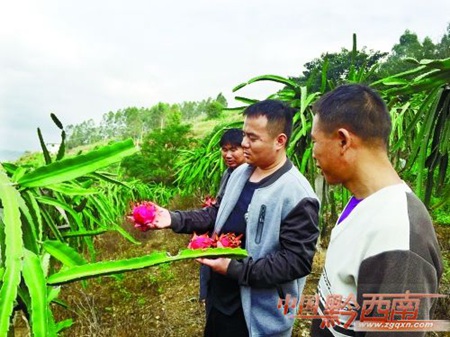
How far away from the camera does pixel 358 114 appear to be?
2.37 feet

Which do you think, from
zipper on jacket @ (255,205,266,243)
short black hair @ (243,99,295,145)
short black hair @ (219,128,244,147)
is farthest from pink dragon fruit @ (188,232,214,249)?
short black hair @ (219,128,244,147)

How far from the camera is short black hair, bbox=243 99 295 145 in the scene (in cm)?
132

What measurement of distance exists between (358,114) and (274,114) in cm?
62

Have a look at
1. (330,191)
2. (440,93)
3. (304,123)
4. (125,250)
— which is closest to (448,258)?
(330,191)

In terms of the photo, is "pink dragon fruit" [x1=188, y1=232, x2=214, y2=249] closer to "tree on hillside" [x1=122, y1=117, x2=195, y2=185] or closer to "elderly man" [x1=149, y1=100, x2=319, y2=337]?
"elderly man" [x1=149, y1=100, x2=319, y2=337]

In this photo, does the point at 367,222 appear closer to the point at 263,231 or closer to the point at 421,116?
the point at 263,231

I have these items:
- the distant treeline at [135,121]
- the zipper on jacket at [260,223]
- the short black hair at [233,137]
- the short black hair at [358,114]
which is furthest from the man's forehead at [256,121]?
the distant treeline at [135,121]

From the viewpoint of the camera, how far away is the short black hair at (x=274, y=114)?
1319 mm

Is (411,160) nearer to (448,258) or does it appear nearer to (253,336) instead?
(253,336)

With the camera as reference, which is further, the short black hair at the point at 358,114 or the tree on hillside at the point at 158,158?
the tree on hillside at the point at 158,158

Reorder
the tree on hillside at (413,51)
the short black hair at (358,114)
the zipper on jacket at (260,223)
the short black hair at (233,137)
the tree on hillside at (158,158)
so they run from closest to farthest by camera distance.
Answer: the short black hair at (358,114)
the zipper on jacket at (260,223)
the short black hair at (233,137)
the tree on hillside at (158,158)
the tree on hillside at (413,51)

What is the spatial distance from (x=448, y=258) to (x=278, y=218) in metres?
2.93

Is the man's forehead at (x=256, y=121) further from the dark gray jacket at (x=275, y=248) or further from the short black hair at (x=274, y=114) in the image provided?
the dark gray jacket at (x=275, y=248)

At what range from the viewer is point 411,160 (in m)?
1.27
